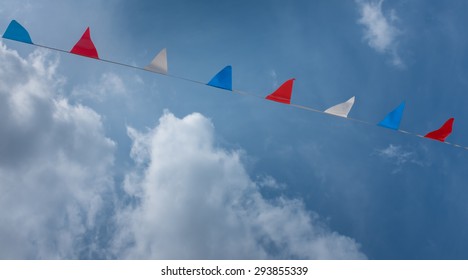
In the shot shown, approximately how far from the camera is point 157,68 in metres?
9.06

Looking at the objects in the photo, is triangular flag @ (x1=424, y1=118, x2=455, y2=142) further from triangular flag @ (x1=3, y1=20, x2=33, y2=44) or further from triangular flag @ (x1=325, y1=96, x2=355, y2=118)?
triangular flag @ (x1=3, y1=20, x2=33, y2=44)

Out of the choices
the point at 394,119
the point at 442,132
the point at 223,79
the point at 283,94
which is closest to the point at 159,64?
the point at 223,79

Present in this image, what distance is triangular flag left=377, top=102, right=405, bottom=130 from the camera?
9.69 metres

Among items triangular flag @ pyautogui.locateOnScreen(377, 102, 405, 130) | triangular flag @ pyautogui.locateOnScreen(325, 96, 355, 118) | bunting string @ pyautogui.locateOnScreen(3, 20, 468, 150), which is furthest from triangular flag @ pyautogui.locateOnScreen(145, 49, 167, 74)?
triangular flag @ pyautogui.locateOnScreen(377, 102, 405, 130)

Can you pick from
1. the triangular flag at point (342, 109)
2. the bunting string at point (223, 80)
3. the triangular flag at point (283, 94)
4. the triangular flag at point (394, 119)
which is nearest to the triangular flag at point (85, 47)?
the bunting string at point (223, 80)

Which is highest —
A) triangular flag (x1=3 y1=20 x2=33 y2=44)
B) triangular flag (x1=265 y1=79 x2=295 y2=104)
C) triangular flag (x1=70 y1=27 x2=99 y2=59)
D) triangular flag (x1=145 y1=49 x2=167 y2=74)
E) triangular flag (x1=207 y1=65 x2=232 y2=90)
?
triangular flag (x1=3 y1=20 x2=33 y2=44)

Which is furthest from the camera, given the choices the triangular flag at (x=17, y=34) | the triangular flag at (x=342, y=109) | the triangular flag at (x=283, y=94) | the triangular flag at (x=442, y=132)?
the triangular flag at (x=442, y=132)

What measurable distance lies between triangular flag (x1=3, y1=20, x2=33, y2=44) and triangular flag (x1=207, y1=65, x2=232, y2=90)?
4.27 m

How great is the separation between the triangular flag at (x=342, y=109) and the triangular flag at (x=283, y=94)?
1.05m

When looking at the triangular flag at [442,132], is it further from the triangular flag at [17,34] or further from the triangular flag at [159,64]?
the triangular flag at [17,34]

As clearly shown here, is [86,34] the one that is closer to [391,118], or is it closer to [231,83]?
[231,83]

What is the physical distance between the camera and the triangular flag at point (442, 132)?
10031mm

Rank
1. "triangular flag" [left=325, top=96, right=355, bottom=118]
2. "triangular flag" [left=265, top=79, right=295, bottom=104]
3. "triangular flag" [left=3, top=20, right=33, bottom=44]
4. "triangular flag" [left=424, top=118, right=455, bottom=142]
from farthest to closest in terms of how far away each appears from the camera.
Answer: "triangular flag" [left=424, top=118, right=455, bottom=142] < "triangular flag" [left=325, top=96, right=355, bottom=118] < "triangular flag" [left=265, top=79, right=295, bottom=104] < "triangular flag" [left=3, top=20, right=33, bottom=44]
